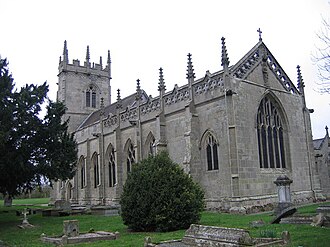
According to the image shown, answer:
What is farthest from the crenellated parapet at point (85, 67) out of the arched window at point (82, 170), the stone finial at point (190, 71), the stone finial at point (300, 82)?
the stone finial at point (300, 82)

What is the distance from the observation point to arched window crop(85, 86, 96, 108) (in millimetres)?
47644

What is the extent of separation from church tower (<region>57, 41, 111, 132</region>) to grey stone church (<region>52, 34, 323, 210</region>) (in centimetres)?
1430

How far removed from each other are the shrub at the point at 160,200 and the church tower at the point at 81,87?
3187cm

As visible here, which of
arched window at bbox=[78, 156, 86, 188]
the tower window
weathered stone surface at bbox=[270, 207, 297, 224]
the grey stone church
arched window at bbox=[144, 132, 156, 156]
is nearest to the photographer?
weathered stone surface at bbox=[270, 207, 297, 224]

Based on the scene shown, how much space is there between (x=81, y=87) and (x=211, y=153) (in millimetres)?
27966

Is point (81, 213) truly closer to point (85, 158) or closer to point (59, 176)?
point (59, 176)

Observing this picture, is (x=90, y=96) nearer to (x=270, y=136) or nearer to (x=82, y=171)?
(x=82, y=171)

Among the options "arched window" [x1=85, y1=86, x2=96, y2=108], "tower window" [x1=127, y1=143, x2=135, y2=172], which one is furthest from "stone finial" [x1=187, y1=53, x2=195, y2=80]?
"arched window" [x1=85, y1=86, x2=96, y2=108]

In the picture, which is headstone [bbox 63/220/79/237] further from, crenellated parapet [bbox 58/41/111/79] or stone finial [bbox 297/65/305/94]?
crenellated parapet [bbox 58/41/111/79]

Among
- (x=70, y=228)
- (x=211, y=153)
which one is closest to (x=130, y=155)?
(x=211, y=153)

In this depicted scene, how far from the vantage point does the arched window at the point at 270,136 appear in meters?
23.6

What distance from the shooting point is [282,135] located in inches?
1004

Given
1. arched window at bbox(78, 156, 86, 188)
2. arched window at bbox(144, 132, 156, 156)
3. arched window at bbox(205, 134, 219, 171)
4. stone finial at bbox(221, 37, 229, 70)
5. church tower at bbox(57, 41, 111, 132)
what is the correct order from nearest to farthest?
stone finial at bbox(221, 37, 229, 70) → arched window at bbox(205, 134, 219, 171) → arched window at bbox(144, 132, 156, 156) → arched window at bbox(78, 156, 86, 188) → church tower at bbox(57, 41, 111, 132)

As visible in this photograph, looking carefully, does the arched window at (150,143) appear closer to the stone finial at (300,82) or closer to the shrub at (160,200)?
the stone finial at (300,82)
